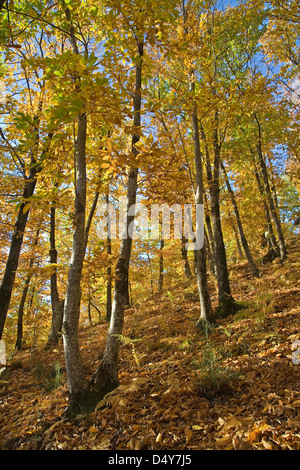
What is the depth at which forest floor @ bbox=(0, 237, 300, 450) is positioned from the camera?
2.46m

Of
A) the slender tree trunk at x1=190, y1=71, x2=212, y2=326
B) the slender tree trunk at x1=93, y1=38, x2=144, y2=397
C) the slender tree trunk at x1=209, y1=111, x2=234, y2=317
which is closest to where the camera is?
the slender tree trunk at x1=93, y1=38, x2=144, y2=397

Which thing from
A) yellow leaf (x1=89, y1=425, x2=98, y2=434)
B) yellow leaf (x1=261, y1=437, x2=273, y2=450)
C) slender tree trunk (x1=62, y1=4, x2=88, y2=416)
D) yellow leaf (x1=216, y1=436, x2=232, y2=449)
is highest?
slender tree trunk (x1=62, y1=4, x2=88, y2=416)

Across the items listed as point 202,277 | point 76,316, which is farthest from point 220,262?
point 76,316

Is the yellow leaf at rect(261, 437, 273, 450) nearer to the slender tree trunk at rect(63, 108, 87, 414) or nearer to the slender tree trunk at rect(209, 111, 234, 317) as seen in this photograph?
the slender tree trunk at rect(63, 108, 87, 414)

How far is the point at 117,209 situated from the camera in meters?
11.9

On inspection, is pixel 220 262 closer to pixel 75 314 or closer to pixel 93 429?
pixel 75 314

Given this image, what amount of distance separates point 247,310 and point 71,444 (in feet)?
14.5

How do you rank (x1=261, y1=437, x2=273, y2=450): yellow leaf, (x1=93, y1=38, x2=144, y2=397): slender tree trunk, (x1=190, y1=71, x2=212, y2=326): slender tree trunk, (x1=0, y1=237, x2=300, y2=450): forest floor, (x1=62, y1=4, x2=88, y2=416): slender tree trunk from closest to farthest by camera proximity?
(x1=261, y1=437, x2=273, y2=450): yellow leaf, (x1=0, y1=237, x2=300, y2=450): forest floor, (x1=62, y1=4, x2=88, y2=416): slender tree trunk, (x1=93, y1=38, x2=144, y2=397): slender tree trunk, (x1=190, y1=71, x2=212, y2=326): slender tree trunk

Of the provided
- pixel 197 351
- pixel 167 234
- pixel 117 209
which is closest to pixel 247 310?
pixel 197 351

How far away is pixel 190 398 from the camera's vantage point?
311 cm

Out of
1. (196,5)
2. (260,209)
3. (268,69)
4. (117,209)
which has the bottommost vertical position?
(117,209)

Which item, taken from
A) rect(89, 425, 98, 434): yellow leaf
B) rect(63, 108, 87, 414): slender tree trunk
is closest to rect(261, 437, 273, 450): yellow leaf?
rect(89, 425, 98, 434): yellow leaf

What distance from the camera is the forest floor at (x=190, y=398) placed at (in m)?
2.46

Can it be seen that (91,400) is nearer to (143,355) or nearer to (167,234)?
(143,355)
